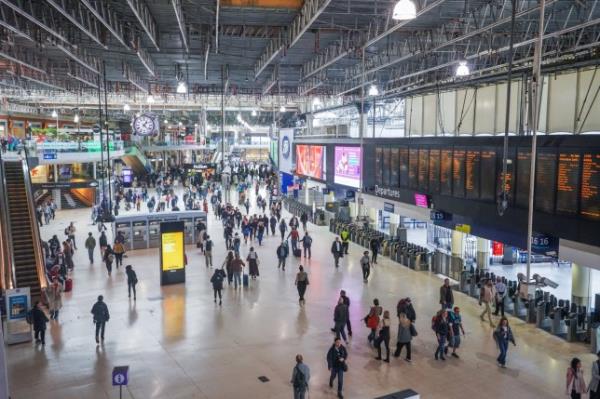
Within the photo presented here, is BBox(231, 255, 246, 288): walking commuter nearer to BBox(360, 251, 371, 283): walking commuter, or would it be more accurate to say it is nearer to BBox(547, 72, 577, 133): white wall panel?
BBox(360, 251, 371, 283): walking commuter

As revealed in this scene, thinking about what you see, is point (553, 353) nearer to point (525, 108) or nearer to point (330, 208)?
point (525, 108)

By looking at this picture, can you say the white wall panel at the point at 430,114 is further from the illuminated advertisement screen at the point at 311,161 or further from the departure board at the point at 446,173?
the illuminated advertisement screen at the point at 311,161

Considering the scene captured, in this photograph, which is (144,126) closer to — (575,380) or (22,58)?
(22,58)

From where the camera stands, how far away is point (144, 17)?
783 inches

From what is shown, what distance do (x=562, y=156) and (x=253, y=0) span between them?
11160mm

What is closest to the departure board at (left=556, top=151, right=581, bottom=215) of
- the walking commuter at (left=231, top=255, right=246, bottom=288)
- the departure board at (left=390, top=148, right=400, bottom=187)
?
the departure board at (left=390, top=148, right=400, bottom=187)

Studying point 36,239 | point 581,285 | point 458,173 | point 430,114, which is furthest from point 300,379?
point 430,114

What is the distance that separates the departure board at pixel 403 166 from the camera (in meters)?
19.8

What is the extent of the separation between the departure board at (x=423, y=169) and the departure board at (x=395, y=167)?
66.7 inches

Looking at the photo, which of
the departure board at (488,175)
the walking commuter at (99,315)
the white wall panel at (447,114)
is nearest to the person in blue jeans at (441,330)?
the departure board at (488,175)

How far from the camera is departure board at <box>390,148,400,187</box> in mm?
20484

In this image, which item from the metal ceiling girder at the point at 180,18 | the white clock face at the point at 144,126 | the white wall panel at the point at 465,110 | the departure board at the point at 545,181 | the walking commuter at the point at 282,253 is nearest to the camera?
the departure board at the point at 545,181

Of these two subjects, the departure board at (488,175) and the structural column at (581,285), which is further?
the structural column at (581,285)

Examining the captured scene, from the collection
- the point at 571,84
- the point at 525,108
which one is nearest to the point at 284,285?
the point at 525,108
